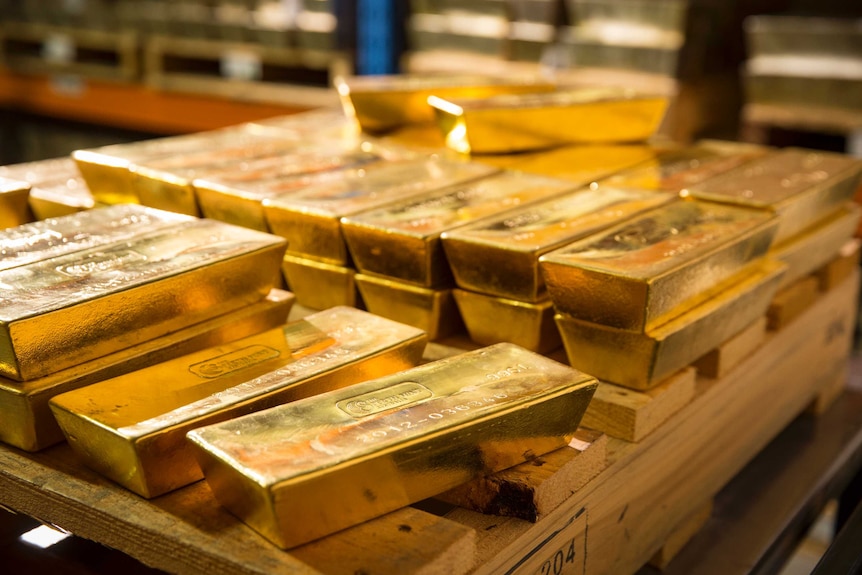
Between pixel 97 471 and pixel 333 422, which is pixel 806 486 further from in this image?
pixel 97 471

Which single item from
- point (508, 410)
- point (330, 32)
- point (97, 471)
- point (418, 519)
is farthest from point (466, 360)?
point (330, 32)

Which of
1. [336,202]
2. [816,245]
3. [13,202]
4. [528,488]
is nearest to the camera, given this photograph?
[528,488]

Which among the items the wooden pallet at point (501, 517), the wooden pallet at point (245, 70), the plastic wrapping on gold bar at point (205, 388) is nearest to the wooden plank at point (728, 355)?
the wooden pallet at point (501, 517)

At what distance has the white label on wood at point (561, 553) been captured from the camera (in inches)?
47.4

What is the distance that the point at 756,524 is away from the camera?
1.82 m

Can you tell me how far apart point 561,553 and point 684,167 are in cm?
118

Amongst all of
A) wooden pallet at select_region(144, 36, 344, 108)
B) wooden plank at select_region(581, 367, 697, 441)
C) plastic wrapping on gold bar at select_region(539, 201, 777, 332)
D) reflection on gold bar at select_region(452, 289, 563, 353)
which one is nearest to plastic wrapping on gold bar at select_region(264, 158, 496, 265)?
reflection on gold bar at select_region(452, 289, 563, 353)

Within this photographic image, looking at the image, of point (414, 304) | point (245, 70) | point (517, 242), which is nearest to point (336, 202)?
point (414, 304)

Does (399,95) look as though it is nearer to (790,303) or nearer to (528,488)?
(790,303)

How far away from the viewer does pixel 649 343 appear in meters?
1.39

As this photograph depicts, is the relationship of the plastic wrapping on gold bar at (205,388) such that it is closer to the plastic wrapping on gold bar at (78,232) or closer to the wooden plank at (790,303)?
the plastic wrapping on gold bar at (78,232)

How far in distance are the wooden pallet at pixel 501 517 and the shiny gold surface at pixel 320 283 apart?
1.72ft

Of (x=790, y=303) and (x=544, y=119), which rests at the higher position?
(x=544, y=119)

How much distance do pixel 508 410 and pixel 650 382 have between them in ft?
1.22
